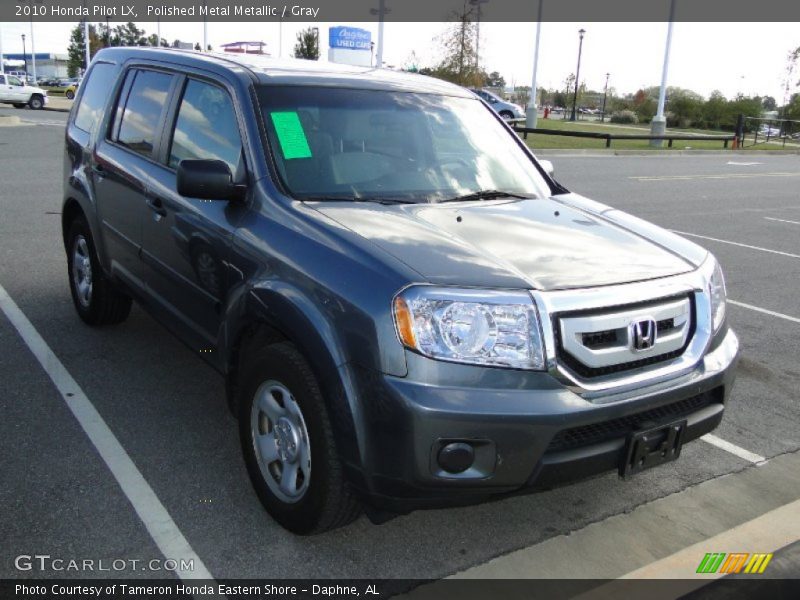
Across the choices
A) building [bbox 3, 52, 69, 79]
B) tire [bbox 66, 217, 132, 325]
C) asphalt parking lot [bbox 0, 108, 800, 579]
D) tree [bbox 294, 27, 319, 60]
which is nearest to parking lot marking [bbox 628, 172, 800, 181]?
asphalt parking lot [bbox 0, 108, 800, 579]

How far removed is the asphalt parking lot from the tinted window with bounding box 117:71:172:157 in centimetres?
137

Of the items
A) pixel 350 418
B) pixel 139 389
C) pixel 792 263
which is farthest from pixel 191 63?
pixel 792 263

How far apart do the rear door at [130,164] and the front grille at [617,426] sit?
2618 millimetres

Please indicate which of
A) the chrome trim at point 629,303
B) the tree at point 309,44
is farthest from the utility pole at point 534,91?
the tree at point 309,44

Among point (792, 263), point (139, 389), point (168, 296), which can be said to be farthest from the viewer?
point (792, 263)

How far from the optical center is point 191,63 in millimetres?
4129

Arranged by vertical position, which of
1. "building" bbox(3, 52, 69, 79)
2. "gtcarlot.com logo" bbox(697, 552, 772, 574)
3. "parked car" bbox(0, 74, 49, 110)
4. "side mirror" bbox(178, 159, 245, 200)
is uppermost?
"building" bbox(3, 52, 69, 79)

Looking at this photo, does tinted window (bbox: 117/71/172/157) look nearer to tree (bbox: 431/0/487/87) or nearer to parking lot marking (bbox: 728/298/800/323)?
parking lot marking (bbox: 728/298/800/323)

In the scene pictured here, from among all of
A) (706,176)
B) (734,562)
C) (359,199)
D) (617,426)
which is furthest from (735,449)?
(706,176)

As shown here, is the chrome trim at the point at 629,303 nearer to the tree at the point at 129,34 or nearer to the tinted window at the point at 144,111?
the tinted window at the point at 144,111

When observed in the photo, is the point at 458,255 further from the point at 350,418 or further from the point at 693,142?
the point at 693,142

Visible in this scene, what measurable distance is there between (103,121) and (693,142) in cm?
3725

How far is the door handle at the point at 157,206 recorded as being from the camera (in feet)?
13.2

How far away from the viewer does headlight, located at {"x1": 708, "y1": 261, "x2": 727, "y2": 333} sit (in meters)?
3.28
